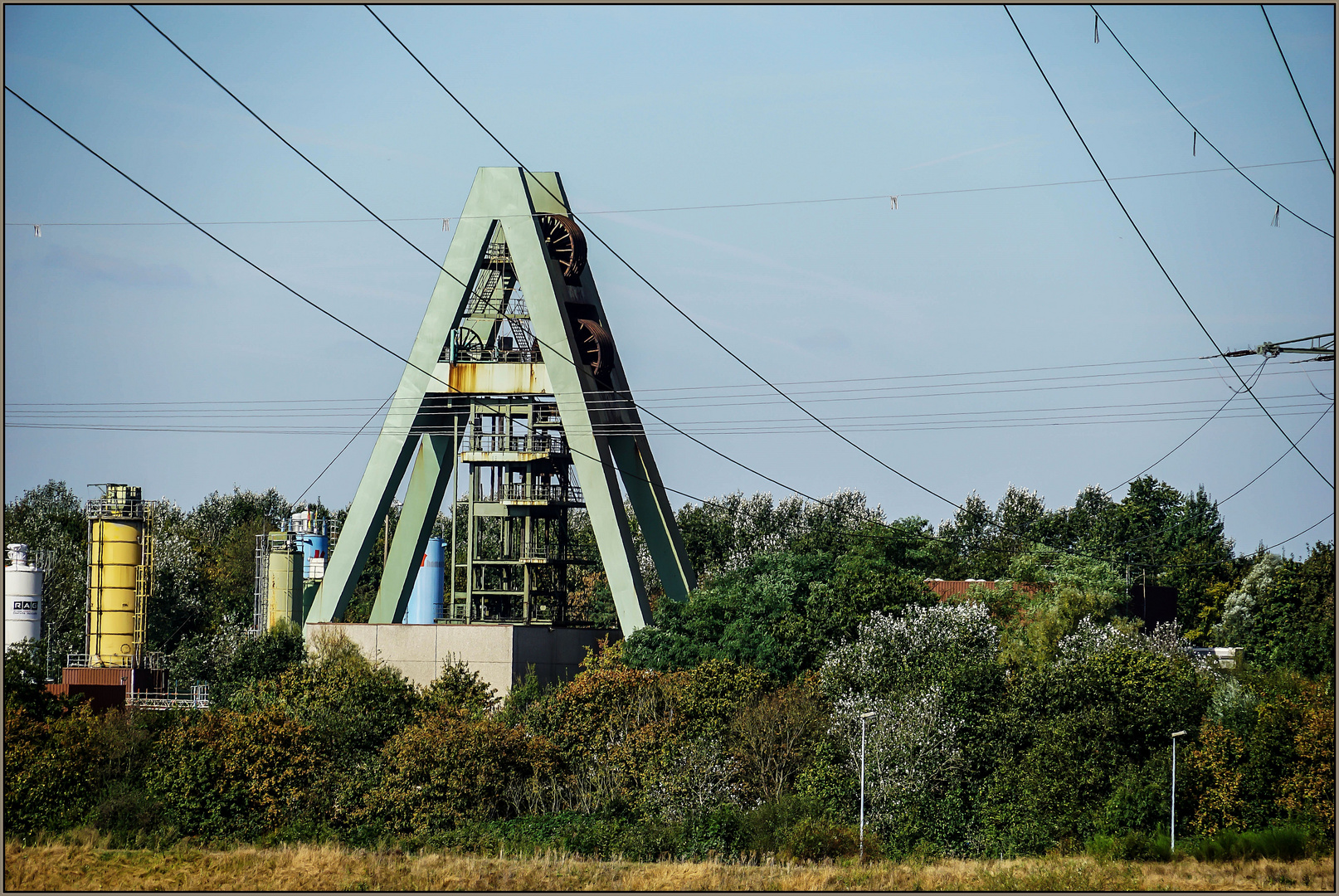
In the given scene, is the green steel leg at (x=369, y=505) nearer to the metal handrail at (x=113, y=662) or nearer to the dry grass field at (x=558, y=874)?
the metal handrail at (x=113, y=662)

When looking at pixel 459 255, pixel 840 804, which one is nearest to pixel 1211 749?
pixel 840 804

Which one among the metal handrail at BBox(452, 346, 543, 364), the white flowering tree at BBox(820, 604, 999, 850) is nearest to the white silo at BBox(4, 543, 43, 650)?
the metal handrail at BBox(452, 346, 543, 364)

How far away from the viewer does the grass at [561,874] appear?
88.7 feet

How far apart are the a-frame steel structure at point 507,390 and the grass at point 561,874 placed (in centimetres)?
1591

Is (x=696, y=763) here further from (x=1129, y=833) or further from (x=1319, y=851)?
(x=1319, y=851)

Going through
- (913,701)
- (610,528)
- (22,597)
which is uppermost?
(610,528)

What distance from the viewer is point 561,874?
1109 inches

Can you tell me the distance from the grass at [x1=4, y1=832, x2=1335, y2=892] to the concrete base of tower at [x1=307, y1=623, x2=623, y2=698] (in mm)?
11399

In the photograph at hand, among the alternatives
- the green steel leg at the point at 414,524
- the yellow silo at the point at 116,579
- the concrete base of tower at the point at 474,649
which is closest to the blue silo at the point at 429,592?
the yellow silo at the point at 116,579

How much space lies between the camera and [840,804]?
34.7 meters

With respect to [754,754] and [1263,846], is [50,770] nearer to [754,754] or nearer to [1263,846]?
[754,754]

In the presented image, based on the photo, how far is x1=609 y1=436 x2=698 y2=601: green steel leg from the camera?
4991cm

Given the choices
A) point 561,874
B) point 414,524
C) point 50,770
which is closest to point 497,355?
point 414,524

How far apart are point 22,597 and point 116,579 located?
11.3 ft
